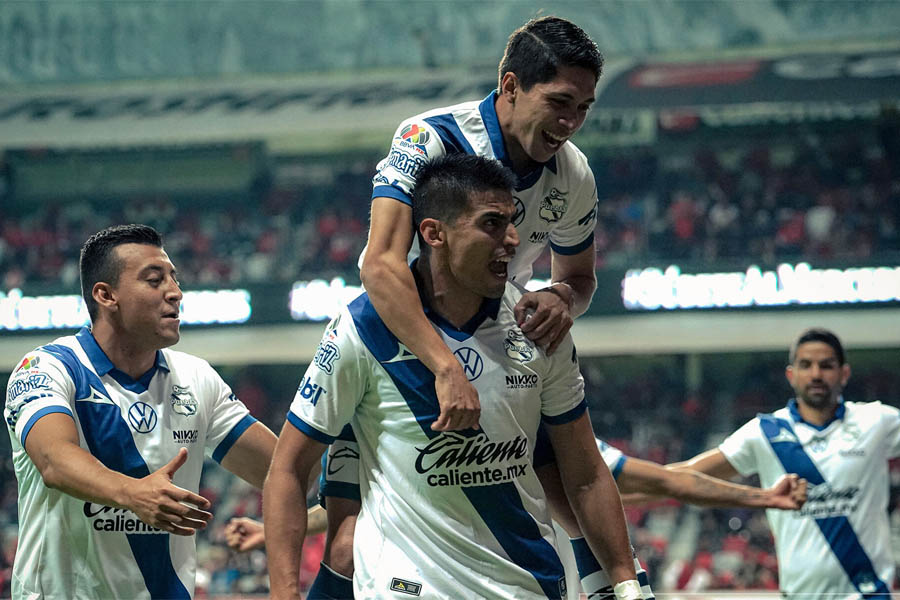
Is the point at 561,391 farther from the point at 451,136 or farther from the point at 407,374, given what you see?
the point at 451,136

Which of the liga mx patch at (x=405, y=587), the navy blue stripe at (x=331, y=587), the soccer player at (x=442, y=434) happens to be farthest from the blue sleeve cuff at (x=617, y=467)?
the liga mx patch at (x=405, y=587)

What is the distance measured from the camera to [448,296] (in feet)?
11.2

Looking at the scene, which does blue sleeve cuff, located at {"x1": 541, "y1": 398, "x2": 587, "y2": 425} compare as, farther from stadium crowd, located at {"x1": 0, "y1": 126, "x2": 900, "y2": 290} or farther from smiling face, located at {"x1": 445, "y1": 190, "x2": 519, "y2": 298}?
stadium crowd, located at {"x1": 0, "y1": 126, "x2": 900, "y2": 290}

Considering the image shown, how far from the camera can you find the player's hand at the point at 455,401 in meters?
3.12

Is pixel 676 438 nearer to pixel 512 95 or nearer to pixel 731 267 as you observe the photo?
pixel 731 267

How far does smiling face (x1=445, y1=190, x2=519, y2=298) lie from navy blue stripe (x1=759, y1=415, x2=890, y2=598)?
14.4 ft

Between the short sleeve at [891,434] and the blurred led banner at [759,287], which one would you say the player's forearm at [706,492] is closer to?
the short sleeve at [891,434]

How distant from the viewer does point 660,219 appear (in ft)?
72.9

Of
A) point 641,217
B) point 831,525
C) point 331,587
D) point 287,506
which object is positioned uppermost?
point 641,217

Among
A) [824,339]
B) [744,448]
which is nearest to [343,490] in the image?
[744,448]

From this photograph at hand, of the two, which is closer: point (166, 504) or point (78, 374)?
point (166, 504)

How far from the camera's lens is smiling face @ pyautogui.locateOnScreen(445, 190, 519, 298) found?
3.31 m

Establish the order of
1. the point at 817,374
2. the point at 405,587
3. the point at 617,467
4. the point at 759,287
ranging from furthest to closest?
the point at 759,287
the point at 817,374
the point at 617,467
the point at 405,587

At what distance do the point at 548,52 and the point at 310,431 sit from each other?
4.73 feet
